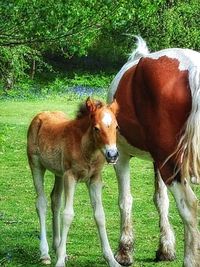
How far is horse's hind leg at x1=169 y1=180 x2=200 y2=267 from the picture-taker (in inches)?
240

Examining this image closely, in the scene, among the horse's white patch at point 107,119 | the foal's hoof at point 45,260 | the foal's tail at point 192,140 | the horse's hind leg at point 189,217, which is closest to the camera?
the foal's tail at point 192,140

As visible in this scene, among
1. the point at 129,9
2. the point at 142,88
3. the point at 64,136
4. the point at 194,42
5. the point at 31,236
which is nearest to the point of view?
the point at 142,88

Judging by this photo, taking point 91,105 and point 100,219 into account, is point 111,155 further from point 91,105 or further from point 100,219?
point 100,219

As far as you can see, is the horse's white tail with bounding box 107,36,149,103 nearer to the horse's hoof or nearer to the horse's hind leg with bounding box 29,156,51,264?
the horse's hind leg with bounding box 29,156,51,264

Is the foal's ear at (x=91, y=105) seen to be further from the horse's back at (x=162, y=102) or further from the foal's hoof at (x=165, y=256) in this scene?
the foal's hoof at (x=165, y=256)

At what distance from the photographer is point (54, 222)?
7.33 m

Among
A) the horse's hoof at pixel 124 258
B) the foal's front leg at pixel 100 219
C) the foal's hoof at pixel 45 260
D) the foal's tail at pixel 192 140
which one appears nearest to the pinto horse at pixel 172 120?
the foal's tail at pixel 192 140

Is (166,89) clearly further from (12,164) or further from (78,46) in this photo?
(12,164)

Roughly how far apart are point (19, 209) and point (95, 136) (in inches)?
165

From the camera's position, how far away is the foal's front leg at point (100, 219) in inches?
265

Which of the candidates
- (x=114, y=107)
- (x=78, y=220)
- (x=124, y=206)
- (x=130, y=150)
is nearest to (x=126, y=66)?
(x=130, y=150)

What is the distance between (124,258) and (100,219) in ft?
2.36

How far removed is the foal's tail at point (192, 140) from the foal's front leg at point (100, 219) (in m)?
1.05

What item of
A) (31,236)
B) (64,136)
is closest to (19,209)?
(31,236)
